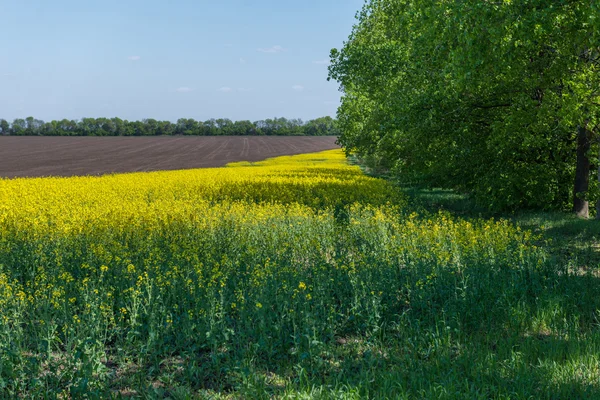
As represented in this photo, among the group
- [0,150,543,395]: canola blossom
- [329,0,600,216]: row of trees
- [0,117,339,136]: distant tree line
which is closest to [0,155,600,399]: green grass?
[0,150,543,395]: canola blossom

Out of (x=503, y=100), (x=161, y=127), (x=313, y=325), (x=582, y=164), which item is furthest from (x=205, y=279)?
(x=161, y=127)

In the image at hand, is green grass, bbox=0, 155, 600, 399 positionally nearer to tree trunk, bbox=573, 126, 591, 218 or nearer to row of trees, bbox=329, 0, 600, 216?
row of trees, bbox=329, 0, 600, 216

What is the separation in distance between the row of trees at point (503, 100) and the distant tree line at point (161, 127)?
109 meters

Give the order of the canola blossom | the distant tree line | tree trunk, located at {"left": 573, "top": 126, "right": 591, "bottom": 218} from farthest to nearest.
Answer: the distant tree line < tree trunk, located at {"left": 573, "top": 126, "right": 591, "bottom": 218} < the canola blossom

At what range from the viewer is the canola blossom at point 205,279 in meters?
5.77

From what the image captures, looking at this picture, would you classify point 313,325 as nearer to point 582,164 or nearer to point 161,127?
point 582,164

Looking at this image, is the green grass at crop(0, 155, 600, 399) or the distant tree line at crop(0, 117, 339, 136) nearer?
the green grass at crop(0, 155, 600, 399)

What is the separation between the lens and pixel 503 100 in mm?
15914

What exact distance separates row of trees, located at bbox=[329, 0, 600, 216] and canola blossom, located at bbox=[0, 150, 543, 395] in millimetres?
3638

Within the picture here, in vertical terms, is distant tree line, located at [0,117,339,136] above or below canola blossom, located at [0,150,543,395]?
above

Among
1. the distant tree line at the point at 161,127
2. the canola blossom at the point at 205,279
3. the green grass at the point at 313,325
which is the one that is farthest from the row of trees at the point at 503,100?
the distant tree line at the point at 161,127

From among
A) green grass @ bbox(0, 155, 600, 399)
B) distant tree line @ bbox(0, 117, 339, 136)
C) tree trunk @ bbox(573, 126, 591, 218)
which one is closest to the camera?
green grass @ bbox(0, 155, 600, 399)

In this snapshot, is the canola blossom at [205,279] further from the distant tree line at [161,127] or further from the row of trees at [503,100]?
the distant tree line at [161,127]

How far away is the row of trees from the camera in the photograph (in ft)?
35.3
